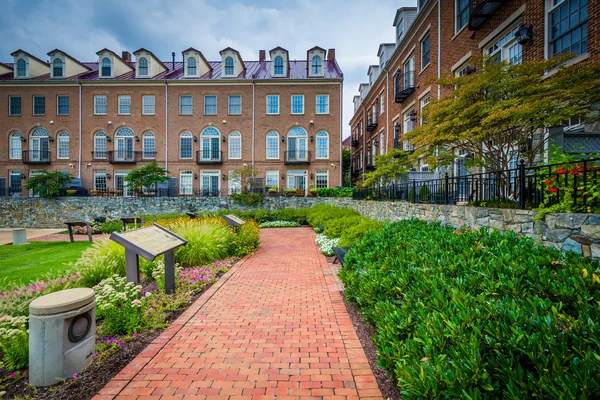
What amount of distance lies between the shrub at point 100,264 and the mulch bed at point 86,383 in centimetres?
297

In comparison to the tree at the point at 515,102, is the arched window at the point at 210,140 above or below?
above

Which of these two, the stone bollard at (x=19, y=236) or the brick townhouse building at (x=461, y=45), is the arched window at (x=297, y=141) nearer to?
the brick townhouse building at (x=461, y=45)

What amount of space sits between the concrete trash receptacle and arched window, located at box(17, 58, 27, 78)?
1469 inches

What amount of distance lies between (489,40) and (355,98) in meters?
24.2

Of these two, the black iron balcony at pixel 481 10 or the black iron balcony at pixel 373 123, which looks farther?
the black iron balcony at pixel 373 123

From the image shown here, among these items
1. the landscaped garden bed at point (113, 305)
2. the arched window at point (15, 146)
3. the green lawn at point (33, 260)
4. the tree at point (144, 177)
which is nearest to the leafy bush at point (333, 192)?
the tree at point (144, 177)

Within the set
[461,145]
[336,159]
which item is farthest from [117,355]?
[336,159]

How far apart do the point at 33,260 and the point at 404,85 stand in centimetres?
1917

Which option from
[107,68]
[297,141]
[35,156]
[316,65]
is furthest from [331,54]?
[35,156]

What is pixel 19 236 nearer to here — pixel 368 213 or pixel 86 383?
pixel 86 383

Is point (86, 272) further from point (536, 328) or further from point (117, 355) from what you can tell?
point (536, 328)

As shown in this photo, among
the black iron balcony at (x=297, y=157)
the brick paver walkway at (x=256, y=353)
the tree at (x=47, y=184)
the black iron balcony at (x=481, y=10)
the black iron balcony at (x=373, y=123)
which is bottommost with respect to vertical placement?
the brick paver walkway at (x=256, y=353)

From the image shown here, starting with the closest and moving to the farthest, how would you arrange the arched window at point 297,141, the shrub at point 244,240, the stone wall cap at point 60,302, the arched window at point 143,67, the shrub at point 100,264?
1. the stone wall cap at point 60,302
2. the shrub at point 100,264
3. the shrub at point 244,240
4. the arched window at point 297,141
5. the arched window at point 143,67

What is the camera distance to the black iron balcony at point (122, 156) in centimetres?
2698
